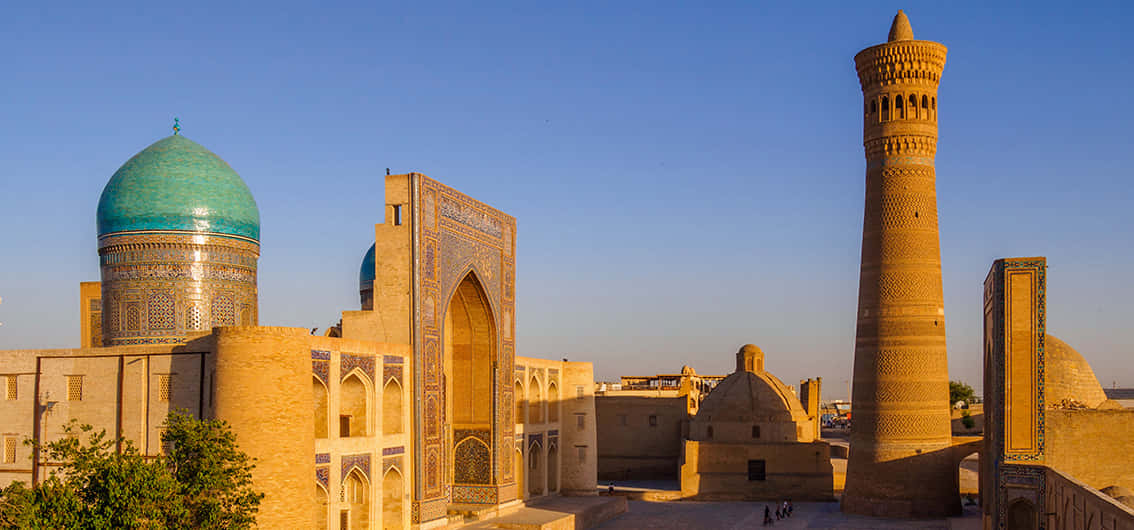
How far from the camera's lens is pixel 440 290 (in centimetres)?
1836

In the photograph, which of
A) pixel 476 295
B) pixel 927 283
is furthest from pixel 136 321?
pixel 927 283

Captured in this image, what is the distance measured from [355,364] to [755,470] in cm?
1502

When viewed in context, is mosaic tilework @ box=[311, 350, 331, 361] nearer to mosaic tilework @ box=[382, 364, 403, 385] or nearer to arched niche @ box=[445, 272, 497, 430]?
mosaic tilework @ box=[382, 364, 403, 385]

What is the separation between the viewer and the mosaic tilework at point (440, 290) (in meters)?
17.4

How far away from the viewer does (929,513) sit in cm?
2345

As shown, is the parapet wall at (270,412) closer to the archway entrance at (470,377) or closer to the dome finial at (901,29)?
the archway entrance at (470,377)

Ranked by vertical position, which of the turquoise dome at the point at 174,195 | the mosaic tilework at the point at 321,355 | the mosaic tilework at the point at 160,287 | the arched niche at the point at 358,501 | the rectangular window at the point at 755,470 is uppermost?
the turquoise dome at the point at 174,195

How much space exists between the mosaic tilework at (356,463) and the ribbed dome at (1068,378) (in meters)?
13.7

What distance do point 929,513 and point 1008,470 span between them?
263 inches

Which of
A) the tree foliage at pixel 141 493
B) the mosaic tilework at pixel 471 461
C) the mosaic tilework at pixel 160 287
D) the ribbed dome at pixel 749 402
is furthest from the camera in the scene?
the ribbed dome at pixel 749 402

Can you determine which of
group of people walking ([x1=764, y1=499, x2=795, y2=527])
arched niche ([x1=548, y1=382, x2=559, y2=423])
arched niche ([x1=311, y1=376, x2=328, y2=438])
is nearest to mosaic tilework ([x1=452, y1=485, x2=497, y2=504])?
arched niche ([x1=548, y1=382, x2=559, y2=423])

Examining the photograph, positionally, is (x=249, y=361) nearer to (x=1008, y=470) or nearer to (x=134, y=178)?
(x=134, y=178)

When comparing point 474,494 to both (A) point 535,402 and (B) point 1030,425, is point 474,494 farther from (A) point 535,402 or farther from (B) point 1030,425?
(B) point 1030,425

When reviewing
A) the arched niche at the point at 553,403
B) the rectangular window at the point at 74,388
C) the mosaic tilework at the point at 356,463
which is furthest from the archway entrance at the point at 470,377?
the rectangular window at the point at 74,388
